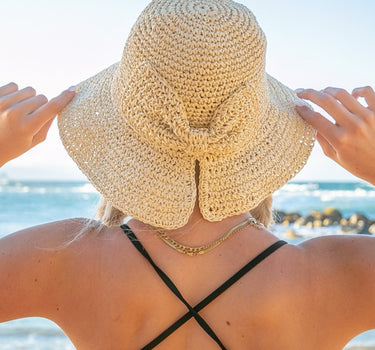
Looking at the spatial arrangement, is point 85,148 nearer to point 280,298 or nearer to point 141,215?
point 141,215

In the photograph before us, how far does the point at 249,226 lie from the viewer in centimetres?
153

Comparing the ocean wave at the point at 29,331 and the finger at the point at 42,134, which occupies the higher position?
the finger at the point at 42,134

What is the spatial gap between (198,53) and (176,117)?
0.20m

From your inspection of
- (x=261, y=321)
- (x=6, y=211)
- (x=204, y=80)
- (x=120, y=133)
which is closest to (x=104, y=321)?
(x=261, y=321)

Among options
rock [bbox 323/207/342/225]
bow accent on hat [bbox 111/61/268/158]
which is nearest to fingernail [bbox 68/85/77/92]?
bow accent on hat [bbox 111/61/268/158]

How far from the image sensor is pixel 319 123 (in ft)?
5.37

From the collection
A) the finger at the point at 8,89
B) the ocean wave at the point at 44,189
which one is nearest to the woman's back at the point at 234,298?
the finger at the point at 8,89

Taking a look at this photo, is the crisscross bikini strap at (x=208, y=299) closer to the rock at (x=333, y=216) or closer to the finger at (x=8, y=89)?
the finger at (x=8, y=89)

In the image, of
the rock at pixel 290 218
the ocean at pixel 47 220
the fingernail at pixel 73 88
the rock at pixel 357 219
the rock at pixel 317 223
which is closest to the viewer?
the fingernail at pixel 73 88

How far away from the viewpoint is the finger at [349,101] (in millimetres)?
1526

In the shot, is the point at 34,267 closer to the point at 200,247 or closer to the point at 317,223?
the point at 200,247

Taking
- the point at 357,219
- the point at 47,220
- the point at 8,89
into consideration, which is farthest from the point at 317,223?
the point at 8,89

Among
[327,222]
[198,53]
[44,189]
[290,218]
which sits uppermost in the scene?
[198,53]

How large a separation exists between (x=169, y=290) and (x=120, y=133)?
20.5 inches
